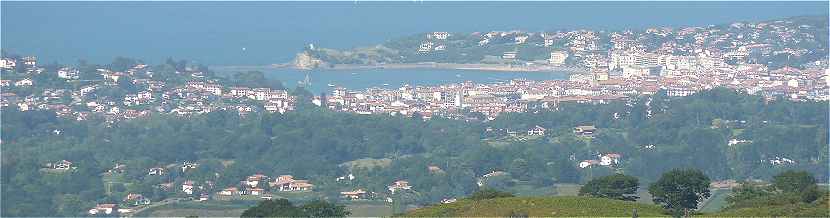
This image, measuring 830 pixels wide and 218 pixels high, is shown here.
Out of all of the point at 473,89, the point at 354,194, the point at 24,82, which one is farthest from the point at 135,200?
the point at 473,89

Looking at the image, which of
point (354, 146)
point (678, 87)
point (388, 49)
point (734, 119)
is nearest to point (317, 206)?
point (354, 146)

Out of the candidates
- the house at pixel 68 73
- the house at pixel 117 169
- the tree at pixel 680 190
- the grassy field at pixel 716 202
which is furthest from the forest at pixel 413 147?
the tree at pixel 680 190

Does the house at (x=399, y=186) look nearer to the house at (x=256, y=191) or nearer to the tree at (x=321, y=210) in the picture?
the house at (x=256, y=191)

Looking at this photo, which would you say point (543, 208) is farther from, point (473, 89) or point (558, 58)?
point (558, 58)

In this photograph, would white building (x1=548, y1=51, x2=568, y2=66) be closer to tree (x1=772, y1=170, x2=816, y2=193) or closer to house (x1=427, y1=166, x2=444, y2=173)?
house (x1=427, y1=166, x2=444, y2=173)

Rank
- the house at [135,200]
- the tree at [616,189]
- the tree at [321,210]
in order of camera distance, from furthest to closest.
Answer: the house at [135,200]
the tree at [616,189]
the tree at [321,210]

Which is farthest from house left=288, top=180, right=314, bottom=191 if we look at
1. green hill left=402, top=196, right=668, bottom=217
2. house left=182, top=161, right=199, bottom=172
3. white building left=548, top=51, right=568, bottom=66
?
white building left=548, top=51, right=568, bottom=66
